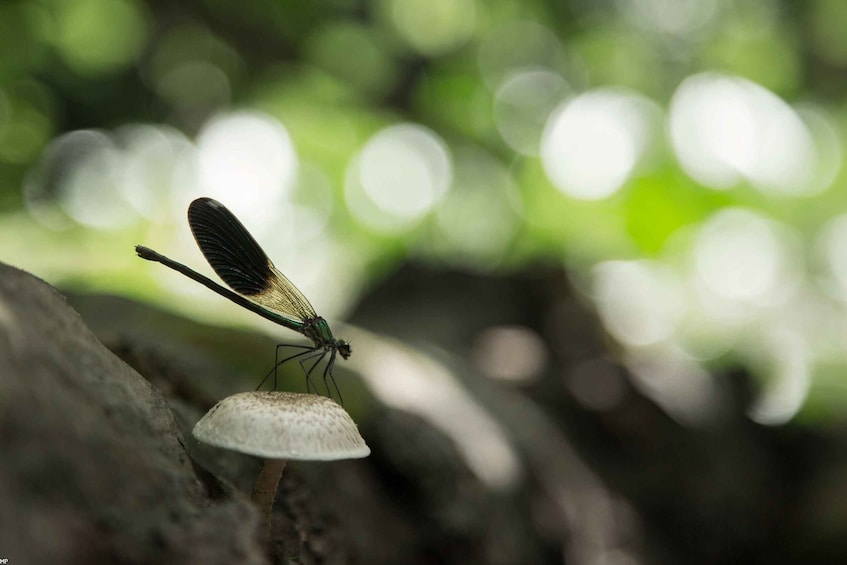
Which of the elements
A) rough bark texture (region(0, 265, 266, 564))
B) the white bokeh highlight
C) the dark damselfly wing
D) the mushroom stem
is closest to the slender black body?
the dark damselfly wing

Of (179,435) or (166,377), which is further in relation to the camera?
(166,377)

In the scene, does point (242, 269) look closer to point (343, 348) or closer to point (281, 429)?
point (343, 348)

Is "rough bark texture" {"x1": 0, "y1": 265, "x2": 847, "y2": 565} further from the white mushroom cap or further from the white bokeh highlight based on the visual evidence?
the white bokeh highlight

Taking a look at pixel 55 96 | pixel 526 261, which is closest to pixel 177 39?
pixel 55 96

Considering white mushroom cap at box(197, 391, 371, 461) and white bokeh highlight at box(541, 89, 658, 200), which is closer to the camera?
white mushroom cap at box(197, 391, 371, 461)

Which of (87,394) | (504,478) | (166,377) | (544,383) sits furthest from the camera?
(544,383)

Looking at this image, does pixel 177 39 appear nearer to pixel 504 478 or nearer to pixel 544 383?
pixel 544 383
